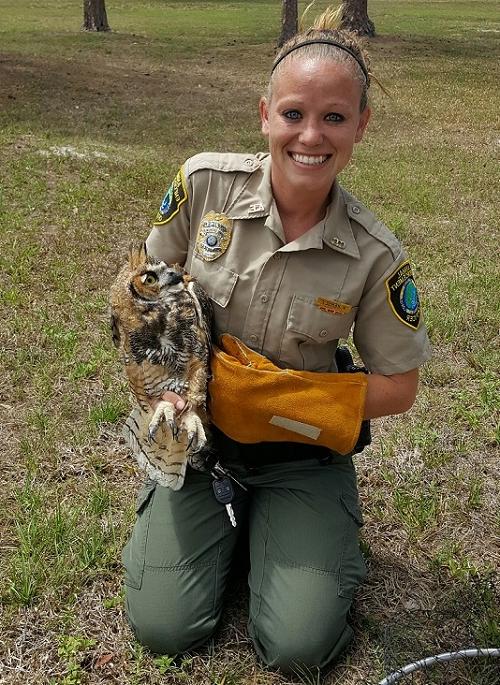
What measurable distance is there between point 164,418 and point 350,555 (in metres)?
0.82

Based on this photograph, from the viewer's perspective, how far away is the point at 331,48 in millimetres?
1913

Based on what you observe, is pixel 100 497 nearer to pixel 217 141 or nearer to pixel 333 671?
pixel 333 671

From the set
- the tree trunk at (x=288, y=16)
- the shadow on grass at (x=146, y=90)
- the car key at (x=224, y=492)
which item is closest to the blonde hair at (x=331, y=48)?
the car key at (x=224, y=492)

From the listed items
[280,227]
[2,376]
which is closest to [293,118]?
[280,227]

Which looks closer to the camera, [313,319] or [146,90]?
[313,319]

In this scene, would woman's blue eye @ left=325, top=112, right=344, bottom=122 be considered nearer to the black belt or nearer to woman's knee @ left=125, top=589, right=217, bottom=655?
the black belt

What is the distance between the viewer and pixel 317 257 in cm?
220

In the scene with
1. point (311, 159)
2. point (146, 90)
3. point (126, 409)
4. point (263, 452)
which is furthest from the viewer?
point (146, 90)

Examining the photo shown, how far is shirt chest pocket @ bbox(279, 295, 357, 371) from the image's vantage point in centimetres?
220

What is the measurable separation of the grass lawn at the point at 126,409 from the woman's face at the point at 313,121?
57.7 inches

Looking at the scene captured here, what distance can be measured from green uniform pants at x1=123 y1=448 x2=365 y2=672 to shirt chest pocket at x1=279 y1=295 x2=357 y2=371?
399 mm

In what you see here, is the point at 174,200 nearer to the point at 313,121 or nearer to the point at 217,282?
the point at 217,282

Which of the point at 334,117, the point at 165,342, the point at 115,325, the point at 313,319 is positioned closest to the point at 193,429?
the point at 165,342

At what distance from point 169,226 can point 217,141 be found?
277 inches
